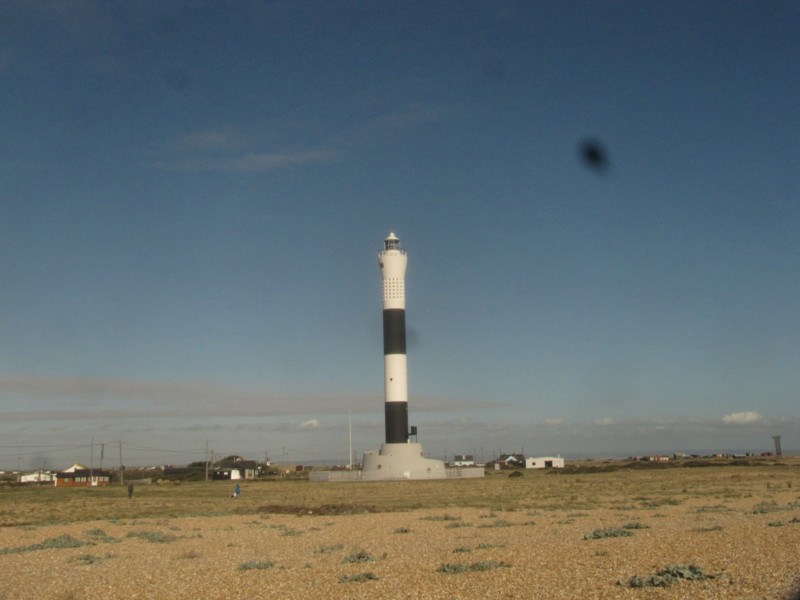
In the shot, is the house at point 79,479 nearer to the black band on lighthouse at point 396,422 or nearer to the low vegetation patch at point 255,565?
the black band on lighthouse at point 396,422

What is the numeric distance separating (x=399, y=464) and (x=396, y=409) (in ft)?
17.4

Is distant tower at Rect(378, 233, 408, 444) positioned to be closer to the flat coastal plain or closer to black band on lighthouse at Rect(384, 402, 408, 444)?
black band on lighthouse at Rect(384, 402, 408, 444)

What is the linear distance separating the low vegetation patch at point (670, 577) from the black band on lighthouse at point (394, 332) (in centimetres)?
6325

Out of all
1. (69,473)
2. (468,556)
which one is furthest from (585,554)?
(69,473)

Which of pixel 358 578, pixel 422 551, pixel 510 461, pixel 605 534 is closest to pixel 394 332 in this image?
pixel 605 534

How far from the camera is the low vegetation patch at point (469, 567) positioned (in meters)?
17.3

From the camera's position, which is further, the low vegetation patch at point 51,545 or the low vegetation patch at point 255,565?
the low vegetation patch at point 51,545

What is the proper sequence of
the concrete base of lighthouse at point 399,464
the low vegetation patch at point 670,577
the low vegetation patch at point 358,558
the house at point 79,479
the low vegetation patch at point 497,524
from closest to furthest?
the low vegetation patch at point 670,577
the low vegetation patch at point 358,558
the low vegetation patch at point 497,524
the concrete base of lighthouse at point 399,464
the house at point 79,479

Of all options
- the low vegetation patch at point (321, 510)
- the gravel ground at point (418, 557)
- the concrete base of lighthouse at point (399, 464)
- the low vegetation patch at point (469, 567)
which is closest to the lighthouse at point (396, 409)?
the concrete base of lighthouse at point (399, 464)

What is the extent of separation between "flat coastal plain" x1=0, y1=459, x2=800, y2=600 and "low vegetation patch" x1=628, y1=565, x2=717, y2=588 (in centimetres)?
4

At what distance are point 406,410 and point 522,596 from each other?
65.2 meters

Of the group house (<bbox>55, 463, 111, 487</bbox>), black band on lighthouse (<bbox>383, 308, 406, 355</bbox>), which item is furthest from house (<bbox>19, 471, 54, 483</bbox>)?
black band on lighthouse (<bbox>383, 308, 406, 355</bbox>)

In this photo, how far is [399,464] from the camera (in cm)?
7819

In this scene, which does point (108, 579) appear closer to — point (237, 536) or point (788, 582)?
point (237, 536)
